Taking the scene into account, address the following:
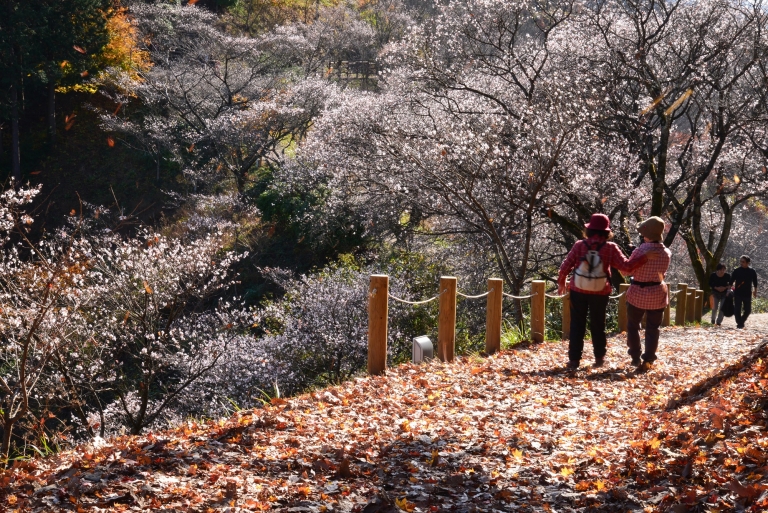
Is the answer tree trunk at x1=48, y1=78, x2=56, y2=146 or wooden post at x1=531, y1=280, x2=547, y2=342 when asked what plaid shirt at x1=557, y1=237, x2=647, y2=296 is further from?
tree trunk at x1=48, y1=78, x2=56, y2=146

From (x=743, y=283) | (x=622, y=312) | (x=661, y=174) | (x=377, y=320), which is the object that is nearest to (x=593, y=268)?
(x=377, y=320)

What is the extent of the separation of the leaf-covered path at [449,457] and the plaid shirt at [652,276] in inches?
45.2

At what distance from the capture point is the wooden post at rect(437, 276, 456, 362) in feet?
27.0

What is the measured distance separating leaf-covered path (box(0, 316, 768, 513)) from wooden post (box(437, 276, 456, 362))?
1.62 metres

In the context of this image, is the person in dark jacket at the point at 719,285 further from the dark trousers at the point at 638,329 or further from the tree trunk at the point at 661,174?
the dark trousers at the point at 638,329

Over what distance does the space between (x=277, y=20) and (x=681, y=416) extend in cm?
3766

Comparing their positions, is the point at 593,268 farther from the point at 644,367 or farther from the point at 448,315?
the point at 448,315

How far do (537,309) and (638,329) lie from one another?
2.59 m

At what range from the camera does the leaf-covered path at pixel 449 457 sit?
12.3ft

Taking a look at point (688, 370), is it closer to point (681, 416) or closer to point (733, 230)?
point (681, 416)

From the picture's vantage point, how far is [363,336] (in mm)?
14180

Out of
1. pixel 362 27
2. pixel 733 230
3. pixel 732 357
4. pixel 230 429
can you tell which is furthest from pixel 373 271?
pixel 362 27

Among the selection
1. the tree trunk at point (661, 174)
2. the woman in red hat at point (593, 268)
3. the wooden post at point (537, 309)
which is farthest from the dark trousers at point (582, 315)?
the tree trunk at point (661, 174)

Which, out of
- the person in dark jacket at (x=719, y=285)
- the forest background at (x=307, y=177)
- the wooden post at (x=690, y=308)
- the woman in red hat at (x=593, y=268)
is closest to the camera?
the woman in red hat at (x=593, y=268)
